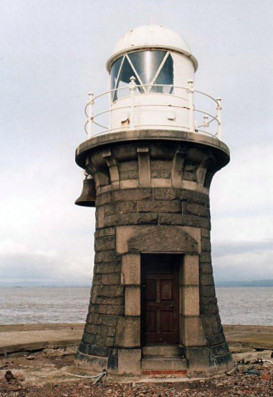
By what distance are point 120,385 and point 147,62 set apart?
559 centimetres

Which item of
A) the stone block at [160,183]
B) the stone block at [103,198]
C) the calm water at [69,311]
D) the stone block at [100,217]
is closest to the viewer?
the stone block at [160,183]

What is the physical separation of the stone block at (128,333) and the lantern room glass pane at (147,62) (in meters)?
4.26

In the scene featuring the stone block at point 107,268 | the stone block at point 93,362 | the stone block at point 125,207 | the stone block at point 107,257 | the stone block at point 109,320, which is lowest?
the stone block at point 93,362

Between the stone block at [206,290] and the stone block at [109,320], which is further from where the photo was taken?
the stone block at [206,290]

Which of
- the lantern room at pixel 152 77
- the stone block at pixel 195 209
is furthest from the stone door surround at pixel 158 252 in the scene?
the lantern room at pixel 152 77

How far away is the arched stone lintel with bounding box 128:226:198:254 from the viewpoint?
8.02 meters

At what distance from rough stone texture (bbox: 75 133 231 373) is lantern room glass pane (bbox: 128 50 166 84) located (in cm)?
132

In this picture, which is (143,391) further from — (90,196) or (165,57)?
(165,57)

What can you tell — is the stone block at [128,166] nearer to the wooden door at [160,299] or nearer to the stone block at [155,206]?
the stone block at [155,206]

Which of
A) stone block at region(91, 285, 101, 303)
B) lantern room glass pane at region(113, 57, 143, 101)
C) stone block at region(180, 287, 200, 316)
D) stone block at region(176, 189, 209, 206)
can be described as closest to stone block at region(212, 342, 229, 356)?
stone block at region(180, 287, 200, 316)

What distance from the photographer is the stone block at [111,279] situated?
820 centimetres

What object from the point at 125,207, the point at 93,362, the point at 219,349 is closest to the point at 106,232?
the point at 125,207

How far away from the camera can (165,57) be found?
8664 mm

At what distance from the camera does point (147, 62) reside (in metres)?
8.59
